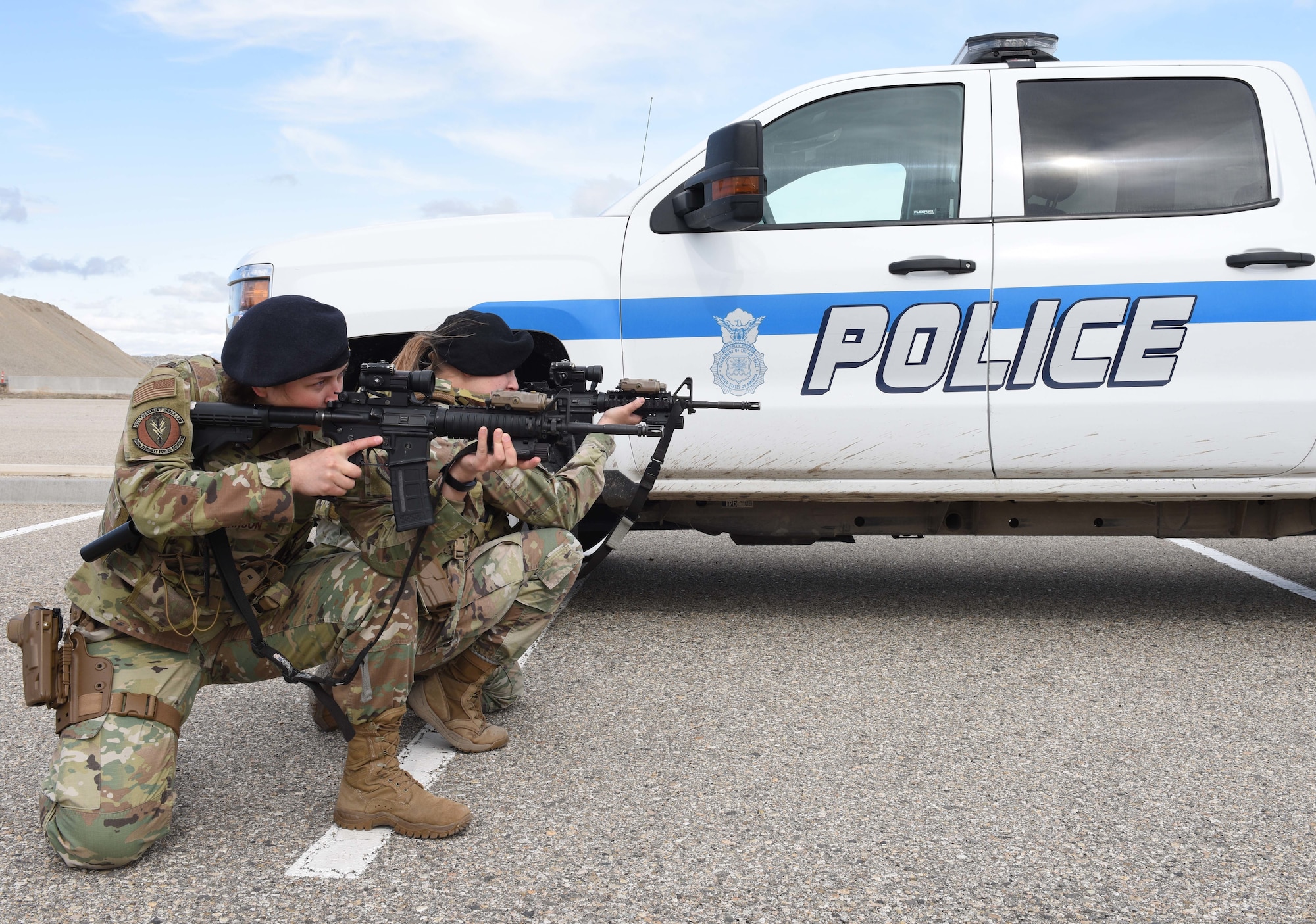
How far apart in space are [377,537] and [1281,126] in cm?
381

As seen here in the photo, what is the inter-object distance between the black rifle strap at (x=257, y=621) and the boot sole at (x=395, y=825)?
6.9 inches

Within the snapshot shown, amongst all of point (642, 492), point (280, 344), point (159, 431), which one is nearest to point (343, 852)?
point (159, 431)

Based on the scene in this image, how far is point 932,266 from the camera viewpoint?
157 inches

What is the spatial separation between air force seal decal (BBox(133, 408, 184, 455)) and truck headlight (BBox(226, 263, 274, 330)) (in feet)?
6.33

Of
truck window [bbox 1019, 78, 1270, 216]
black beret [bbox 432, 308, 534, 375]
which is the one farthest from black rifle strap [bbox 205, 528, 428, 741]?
truck window [bbox 1019, 78, 1270, 216]

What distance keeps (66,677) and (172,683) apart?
0.70ft

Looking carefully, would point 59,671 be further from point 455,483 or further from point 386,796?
point 455,483

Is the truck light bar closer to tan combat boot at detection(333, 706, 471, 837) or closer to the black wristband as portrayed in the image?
the black wristband

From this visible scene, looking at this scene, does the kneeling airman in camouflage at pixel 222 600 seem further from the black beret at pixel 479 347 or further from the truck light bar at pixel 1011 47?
the truck light bar at pixel 1011 47

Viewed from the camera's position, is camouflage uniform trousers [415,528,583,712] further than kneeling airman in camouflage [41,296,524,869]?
Yes

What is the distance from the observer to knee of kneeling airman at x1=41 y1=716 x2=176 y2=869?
221 cm

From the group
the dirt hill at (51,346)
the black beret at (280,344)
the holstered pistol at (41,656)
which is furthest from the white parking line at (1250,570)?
the dirt hill at (51,346)

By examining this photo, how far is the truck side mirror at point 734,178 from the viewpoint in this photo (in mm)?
3756

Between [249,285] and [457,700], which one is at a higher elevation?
[249,285]
